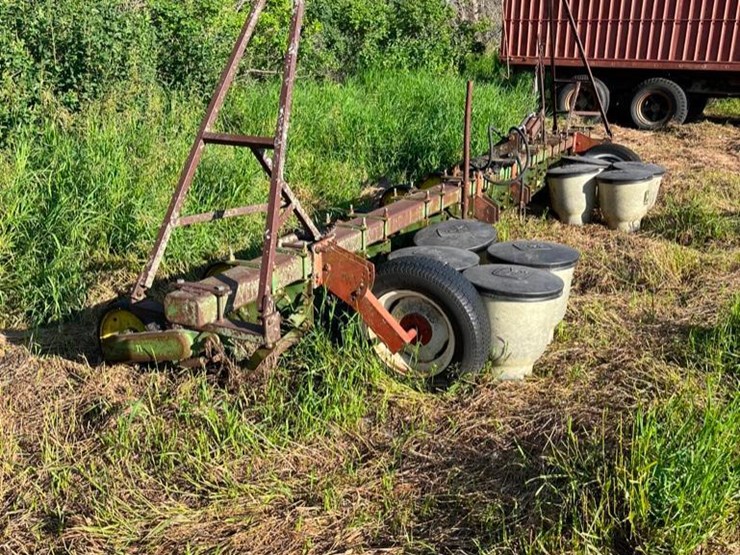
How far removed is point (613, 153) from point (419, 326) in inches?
178

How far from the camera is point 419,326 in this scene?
11.8 feet

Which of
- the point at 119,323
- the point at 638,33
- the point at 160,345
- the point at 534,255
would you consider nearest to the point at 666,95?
the point at 638,33

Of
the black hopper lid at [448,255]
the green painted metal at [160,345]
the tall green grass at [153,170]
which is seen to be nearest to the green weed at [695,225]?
the tall green grass at [153,170]

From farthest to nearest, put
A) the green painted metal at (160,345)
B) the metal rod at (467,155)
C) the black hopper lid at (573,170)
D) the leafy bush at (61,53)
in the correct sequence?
the black hopper lid at (573,170), the leafy bush at (61,53), the metal rod at (467,155), the green painted metal at (160,345)

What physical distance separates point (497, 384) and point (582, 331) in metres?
0.85

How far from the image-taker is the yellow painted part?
3.53m

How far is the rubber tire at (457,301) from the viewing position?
3377 mm

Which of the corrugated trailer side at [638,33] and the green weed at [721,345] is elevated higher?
the corrugated trailer side at [638,33]

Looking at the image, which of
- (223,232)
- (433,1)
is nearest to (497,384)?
(223,232)

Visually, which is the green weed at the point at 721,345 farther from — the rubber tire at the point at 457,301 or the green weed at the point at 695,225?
the green weed at the point at 695,225

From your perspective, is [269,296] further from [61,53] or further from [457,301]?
[61,53]

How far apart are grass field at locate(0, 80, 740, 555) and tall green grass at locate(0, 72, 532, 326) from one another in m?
0.02

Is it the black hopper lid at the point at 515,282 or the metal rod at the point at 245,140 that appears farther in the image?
the black hopper lid at the point at 515,282

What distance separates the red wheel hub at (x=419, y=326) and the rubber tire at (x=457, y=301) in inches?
6.0
